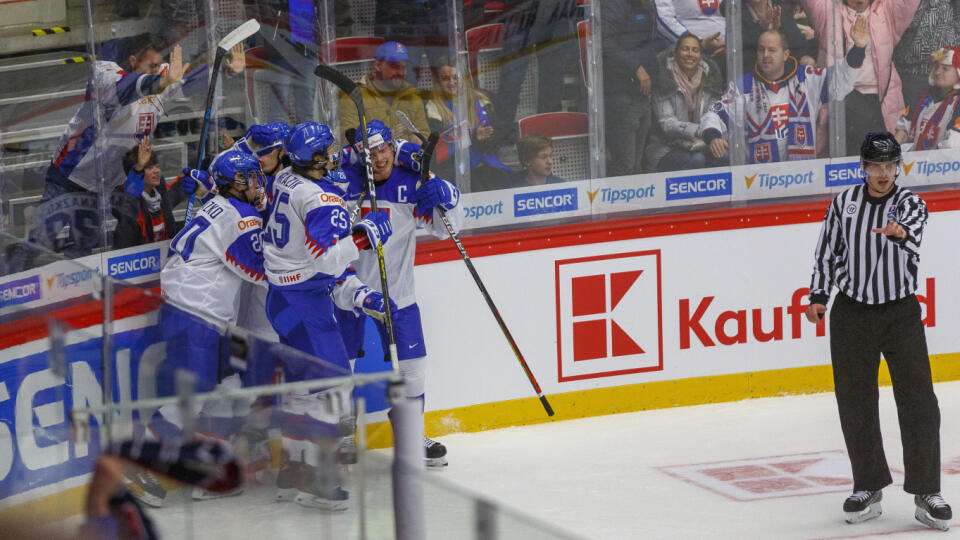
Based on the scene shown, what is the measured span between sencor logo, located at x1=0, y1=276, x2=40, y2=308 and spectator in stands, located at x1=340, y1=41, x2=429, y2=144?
2986mm

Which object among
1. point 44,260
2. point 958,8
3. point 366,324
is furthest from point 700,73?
point 44,260

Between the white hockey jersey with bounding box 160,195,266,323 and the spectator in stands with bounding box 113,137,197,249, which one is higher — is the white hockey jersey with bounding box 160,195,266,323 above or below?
below

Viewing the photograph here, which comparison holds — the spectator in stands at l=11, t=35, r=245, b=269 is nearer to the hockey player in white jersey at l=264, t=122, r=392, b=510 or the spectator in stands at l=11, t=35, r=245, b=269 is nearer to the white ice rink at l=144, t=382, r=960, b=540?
the hockey player in white jersey at l=264, t=122, r=392, b=510

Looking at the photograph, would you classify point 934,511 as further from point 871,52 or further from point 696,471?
point 871,52

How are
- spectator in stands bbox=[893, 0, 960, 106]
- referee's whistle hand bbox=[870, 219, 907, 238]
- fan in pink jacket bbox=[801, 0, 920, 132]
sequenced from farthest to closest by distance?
spectator in stands bbox=[893, 0, 960, 106] < fan in pink jacket bbox=[801, 0, 920, 132] < referee's whistle hand bbox=[870, 219, 907, 238]

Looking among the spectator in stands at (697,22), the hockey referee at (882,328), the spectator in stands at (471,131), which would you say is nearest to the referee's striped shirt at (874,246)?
the hockey referee at (882,328)

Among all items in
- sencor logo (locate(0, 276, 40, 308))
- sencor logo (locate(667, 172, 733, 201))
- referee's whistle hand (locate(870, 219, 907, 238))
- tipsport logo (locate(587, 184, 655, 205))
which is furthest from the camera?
sencor logo (locate(667, 172, 733, 201))

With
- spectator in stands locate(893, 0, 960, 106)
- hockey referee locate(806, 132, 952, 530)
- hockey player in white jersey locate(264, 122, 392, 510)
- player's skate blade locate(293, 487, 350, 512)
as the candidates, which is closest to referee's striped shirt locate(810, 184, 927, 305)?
hockey referee locate(806, 132, 952, 530)

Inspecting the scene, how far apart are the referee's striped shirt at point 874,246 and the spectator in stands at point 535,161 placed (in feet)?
6.81

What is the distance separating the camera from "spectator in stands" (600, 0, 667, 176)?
684 cm

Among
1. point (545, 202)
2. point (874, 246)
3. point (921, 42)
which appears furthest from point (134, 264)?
point (921, 42)

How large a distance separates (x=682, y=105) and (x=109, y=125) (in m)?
2.94

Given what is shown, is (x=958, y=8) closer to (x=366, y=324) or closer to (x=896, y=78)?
(x=896, y=78)

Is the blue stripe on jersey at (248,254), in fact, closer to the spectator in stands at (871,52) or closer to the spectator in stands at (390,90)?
the spectator in stands at (390,90)
